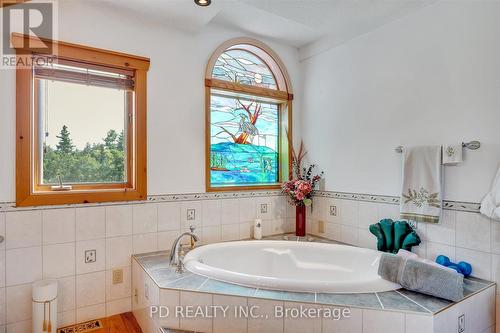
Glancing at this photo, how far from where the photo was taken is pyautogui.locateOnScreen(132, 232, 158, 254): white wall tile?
2.34 m

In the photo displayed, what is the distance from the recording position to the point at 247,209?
2.85 meters

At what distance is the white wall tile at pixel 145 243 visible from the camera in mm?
2342

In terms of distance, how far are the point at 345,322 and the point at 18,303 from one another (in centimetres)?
203

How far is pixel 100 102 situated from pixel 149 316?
157 centimetres

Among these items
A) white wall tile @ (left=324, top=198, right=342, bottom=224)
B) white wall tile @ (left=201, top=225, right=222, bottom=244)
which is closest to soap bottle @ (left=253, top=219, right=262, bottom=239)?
white wall tile @ (left=201, top=225, right=222, bottom=244)

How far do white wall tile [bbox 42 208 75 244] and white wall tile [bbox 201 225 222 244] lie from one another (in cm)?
99

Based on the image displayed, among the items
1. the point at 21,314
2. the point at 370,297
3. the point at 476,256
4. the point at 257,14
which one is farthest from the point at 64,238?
the point at 476,256

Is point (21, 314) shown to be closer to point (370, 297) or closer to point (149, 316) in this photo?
point (149, 316)

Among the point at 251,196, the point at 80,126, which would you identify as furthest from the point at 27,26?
the point at 251,196

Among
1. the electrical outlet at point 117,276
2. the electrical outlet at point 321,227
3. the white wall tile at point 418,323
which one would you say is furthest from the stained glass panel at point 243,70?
the white wall tile at point 418,323

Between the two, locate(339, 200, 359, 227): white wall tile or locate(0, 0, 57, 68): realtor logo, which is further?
locate(339, 200, 359, 227): white wall tile

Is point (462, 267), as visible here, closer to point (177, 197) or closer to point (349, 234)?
point (349, 234)

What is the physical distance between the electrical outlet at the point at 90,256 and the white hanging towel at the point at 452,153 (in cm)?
254

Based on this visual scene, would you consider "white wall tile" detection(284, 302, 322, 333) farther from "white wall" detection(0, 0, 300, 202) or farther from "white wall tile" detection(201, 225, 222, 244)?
"white wall" detection(0, 0, 300, 202)
